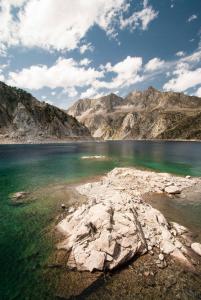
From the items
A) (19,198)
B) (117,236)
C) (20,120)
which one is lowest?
(19,198)

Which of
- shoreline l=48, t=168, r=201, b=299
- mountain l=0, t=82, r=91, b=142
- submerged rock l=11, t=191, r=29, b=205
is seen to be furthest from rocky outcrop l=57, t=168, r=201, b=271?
mountain l=0, t=82, r=91, b=142

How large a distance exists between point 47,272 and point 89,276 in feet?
9.44

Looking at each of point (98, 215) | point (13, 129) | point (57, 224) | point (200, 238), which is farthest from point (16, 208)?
point (13, 129)

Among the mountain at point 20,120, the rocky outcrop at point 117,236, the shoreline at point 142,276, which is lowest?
the shoreline at point 142,276

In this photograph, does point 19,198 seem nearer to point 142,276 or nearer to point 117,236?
point 117,236

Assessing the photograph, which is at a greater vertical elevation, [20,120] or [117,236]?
[20,120]

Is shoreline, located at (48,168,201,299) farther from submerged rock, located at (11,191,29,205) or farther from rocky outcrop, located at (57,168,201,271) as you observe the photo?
submerged rock, located at (11,191,29,205)

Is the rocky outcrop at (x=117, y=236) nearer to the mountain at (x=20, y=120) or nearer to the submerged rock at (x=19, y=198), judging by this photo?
the submerged rock at (x=19, y=198)

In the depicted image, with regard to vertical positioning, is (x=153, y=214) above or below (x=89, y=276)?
above

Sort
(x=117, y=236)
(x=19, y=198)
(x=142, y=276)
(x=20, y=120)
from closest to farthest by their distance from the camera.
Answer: (x=142, y=276) < (x=117, y=236) < (x=19, y=198) < (x=20, y=120)

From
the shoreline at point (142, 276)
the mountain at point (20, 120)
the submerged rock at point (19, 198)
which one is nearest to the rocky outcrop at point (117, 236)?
the shoreline at point (142, 276)

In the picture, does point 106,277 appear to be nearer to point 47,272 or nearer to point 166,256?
point 47,272

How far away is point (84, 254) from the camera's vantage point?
44.7ft

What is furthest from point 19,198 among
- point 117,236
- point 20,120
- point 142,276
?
point 20,120
